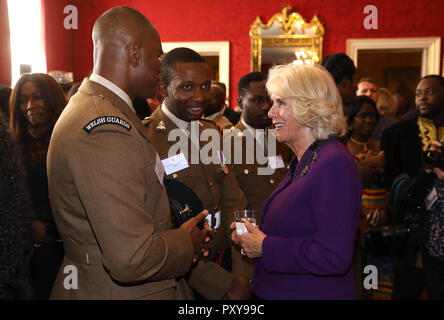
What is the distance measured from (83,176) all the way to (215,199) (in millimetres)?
1218

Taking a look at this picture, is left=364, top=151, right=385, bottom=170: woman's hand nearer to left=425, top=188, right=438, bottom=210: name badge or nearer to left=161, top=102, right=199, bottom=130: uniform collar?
left=425, top=188, right=438, bottom=210: name badge

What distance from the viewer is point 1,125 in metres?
1.17

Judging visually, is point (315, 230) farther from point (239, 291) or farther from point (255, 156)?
point (255, 156)

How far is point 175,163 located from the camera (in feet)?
7.08

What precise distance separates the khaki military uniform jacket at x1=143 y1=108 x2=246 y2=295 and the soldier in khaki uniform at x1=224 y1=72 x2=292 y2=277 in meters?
0.30

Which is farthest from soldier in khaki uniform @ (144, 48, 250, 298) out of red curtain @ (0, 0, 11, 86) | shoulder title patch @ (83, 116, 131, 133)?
red curtain @ (0, 0, 11, 86)

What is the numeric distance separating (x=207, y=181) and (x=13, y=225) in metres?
1.24

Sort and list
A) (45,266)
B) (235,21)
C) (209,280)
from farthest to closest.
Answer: (235,21)
(45,266)
(209,280)

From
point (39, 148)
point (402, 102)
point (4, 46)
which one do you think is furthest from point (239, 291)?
point (402, 102)

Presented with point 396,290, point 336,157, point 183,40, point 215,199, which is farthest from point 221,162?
point 183,40

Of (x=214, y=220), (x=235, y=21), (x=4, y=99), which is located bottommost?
(x=214, y=220)

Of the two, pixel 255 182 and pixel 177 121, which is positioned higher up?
pixel 177 121

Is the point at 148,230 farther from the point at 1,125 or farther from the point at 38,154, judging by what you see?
the point at 38,154

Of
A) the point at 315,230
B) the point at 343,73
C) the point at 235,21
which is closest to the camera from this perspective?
the point at 315,230
